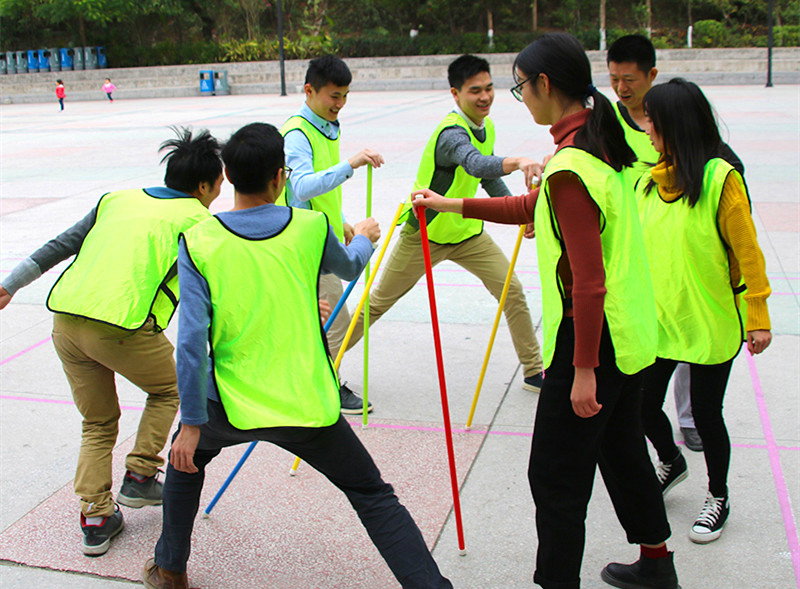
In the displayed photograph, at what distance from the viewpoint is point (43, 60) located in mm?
44406

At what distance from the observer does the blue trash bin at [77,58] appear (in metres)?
44.4

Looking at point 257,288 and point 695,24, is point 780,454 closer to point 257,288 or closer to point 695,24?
point 257,288

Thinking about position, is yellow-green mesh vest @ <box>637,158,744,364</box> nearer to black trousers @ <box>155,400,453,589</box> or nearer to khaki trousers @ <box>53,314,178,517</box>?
black trousers @ <box>155,400,453,589</box>

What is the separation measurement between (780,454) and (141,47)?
4744 centimetres

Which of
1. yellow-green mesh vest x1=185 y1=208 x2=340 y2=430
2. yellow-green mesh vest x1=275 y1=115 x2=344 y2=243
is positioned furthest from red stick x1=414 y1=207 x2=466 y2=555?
yellow-green mesh vest x1=275 y1=115 x2=344 y2=243

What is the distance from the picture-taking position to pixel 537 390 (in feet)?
15.5

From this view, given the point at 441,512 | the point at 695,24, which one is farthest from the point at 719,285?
the point at 695,24

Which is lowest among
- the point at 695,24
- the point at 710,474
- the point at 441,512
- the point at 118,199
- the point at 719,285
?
the point at 441,512

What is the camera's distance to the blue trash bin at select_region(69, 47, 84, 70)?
1748 inches

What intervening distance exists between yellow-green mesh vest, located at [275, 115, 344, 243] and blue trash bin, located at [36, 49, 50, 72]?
1777 inches

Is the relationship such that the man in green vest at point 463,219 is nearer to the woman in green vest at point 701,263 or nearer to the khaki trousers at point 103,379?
the woman in green vest at point 701,263

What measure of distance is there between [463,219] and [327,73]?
1.02 meters

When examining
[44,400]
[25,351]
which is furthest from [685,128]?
[25,351]

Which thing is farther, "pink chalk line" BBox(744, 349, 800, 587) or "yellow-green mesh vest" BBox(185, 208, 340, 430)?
"pink chalk line" BBox(744, 349, 800, 587)
